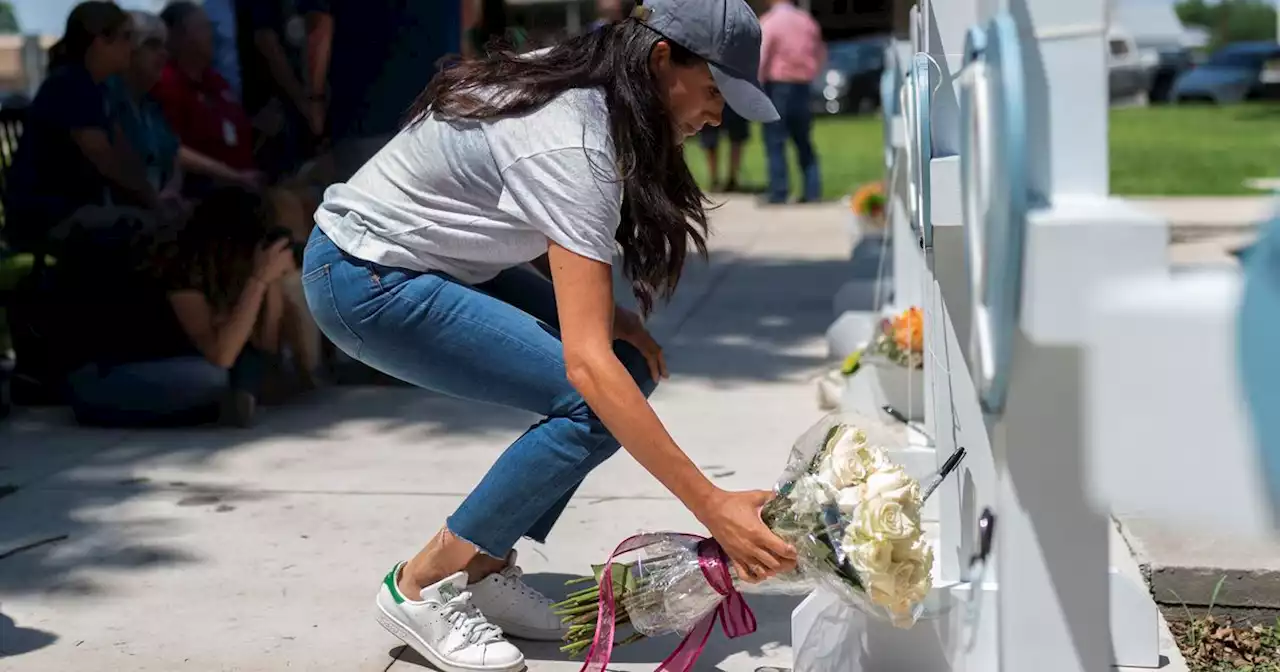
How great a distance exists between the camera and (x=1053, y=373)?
1857 millimetres

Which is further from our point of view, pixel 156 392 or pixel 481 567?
pixel 156 392

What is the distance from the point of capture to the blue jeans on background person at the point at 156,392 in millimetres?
4930

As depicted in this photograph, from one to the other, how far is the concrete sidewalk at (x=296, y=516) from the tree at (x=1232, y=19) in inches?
1078

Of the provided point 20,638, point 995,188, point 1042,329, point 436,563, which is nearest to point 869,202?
point 436,563

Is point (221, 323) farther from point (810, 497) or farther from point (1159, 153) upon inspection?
point (1159, 153)

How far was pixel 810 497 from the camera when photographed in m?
2.40

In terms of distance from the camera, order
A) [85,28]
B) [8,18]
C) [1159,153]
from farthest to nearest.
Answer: [1159,153] < [8,18] < [85,28]

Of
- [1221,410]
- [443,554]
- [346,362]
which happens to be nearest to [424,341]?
[443,554]

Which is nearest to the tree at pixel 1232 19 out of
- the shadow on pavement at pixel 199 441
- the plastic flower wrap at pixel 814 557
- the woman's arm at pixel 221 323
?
the shadow on pavement at pixel 199 441

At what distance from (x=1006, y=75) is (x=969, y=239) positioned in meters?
0.36

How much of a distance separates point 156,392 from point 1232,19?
30747 millimetres

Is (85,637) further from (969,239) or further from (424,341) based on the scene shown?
(969,239)

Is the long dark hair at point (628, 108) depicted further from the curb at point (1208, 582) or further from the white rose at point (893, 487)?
the curb at point (1208, 582)

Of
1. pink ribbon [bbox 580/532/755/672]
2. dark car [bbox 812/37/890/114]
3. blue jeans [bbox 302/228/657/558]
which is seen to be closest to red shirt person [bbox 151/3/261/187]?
blue jeans [bbox 302/228/657/558]
